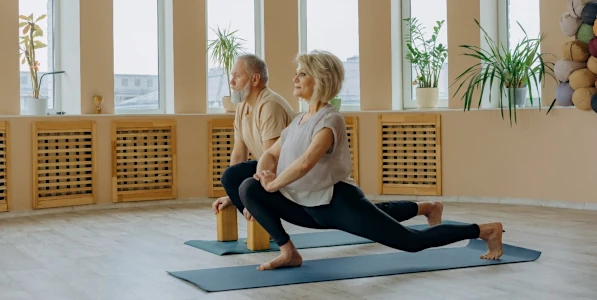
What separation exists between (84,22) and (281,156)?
383cm

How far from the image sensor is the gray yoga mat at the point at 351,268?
360cm

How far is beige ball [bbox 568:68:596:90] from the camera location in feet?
19.9

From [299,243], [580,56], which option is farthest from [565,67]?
[299,243]

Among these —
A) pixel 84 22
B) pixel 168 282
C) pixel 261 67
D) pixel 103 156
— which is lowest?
pixel 168 282

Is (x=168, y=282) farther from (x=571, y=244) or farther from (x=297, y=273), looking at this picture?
(x=571, y=244)

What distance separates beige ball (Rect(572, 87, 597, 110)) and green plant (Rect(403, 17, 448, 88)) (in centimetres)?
150

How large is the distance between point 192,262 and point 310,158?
1001 mm

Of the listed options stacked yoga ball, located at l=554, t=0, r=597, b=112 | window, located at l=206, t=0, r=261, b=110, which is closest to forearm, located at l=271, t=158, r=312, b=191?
stacked yoga ball, located at l=554, t=0, r=597, b=112

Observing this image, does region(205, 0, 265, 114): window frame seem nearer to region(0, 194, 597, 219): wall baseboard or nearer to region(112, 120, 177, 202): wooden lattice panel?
region(112, 120, 177, 202): wooden lattice panel

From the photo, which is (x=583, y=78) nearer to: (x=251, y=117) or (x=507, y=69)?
(x=507, y=69)

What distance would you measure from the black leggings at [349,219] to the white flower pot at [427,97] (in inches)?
142

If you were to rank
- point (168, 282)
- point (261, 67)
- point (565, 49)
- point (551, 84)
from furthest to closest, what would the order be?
point (551, 84) < point (565, 49) < point (261, 67) < point (168, 282)

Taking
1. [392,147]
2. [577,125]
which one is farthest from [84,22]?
[577,125]

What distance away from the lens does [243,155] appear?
463 centimetres
